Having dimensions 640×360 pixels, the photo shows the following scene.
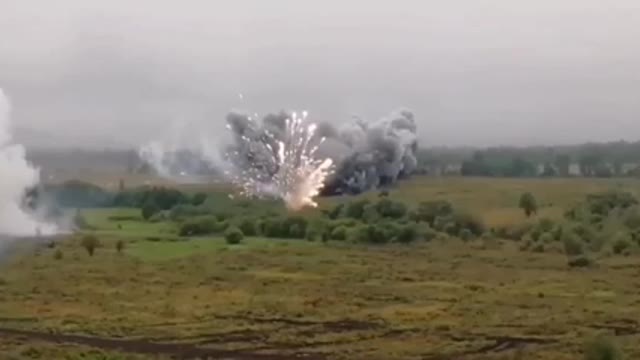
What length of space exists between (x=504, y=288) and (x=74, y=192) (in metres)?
62.4

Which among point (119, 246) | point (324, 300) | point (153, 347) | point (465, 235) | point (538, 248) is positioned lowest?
point (153, 347)

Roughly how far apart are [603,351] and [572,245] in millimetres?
51282

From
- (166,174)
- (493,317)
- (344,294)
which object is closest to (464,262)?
(344,294)

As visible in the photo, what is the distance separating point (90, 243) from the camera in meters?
89.7

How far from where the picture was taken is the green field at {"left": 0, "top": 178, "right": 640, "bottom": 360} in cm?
5072

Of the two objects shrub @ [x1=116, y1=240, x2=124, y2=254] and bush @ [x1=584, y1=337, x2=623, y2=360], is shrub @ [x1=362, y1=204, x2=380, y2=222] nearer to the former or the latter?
shrub @ [x1=116, y1=240, x2=124, y2=254]

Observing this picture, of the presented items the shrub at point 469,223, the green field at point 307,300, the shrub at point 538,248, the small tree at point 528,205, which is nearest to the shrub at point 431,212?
the shrub at point 469,223

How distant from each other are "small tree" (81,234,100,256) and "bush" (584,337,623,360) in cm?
5026

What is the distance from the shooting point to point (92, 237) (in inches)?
3607

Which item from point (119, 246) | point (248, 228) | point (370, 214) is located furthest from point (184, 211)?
point (119, 246)

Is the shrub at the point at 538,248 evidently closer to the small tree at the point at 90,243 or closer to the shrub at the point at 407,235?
the shrub at the point at 407,235

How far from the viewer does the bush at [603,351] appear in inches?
1730

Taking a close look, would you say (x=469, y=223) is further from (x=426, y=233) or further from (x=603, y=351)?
(x=603, y=351)

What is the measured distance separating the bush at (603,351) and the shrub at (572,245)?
155ft
